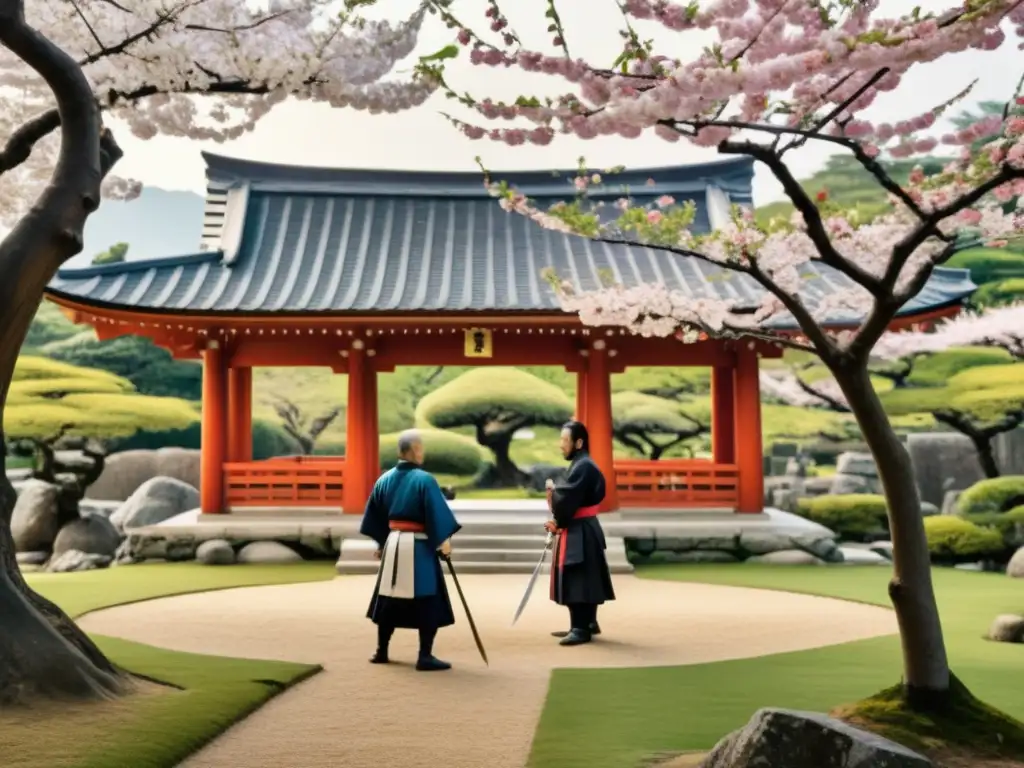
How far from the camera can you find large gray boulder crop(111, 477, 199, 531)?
16.9m

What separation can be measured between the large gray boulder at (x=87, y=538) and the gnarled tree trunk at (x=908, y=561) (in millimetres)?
11772

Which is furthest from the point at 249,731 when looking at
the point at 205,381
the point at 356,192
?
the point at 356,192

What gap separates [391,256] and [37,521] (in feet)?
21.9

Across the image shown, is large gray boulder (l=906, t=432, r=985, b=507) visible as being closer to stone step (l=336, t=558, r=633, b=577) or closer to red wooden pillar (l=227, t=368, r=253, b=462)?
stone step (l=336, t=558, r=633, b=577)

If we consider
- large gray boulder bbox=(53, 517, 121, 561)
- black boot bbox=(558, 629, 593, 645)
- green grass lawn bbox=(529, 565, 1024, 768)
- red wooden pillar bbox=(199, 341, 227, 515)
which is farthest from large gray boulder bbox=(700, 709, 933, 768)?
large gray boulder bbox=(53, 517, 121, 561)

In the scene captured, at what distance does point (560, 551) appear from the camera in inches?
321

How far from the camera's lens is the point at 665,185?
18.3 metres

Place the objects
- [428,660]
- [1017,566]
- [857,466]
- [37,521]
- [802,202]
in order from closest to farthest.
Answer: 1. [802,202]
2. [428,660]
3. [1017,566]
4. [37,521]
5. [857,466]

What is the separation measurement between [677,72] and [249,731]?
404cm

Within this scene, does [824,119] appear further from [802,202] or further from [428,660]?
[428,660]

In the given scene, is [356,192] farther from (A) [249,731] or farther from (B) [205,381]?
(A) [249,731]

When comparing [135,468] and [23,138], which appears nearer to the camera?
[23,138]

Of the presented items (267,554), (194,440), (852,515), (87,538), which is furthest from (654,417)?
(87,538)

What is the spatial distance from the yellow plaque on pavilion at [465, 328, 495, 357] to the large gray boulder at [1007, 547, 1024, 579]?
759cm
